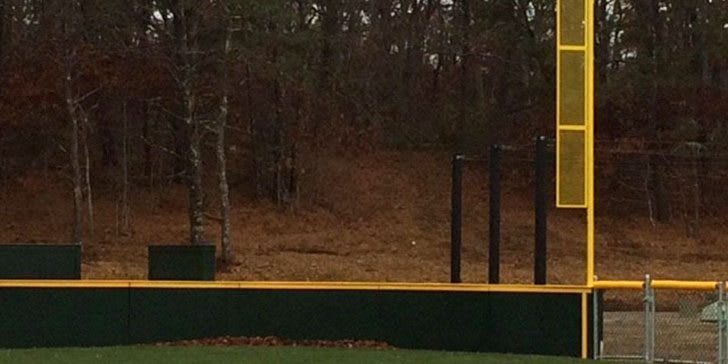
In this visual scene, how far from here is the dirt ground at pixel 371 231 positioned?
30156 mm

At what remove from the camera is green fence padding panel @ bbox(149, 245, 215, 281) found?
18859 millimetres

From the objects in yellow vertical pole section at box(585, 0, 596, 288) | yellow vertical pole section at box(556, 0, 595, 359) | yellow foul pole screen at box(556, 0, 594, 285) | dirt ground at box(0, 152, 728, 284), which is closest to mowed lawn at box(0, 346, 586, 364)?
yellow vertical pole section at box(585, 0, 596, 288)

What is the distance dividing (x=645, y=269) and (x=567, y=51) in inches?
603

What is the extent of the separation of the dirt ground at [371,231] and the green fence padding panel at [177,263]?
8968 millimetres

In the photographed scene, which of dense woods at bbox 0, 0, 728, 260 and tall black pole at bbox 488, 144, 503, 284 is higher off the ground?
dense woods at bbox 0, 0, 728, 260

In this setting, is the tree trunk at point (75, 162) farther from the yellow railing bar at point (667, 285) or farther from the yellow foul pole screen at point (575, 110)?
the yellow railing bar at point (667, 285)

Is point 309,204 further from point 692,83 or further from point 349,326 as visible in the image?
point 349,326

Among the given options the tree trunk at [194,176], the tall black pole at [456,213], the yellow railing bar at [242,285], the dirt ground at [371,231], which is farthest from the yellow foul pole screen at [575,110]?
the tree trunk at [194,176]

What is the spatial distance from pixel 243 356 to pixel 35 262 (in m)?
3.80

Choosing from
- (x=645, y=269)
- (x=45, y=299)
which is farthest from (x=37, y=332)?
(x=645, y=269)

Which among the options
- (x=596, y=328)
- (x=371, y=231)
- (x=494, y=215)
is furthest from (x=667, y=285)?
(x=371, y=231)

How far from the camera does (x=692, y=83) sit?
36.8 meters

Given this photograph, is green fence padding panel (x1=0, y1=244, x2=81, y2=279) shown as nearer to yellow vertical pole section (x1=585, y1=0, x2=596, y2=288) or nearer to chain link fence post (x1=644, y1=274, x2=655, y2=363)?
yellow vertical pole section (x1=585, y1=0, x2=596, y2=288)

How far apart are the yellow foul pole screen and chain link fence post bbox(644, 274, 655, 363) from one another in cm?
84
